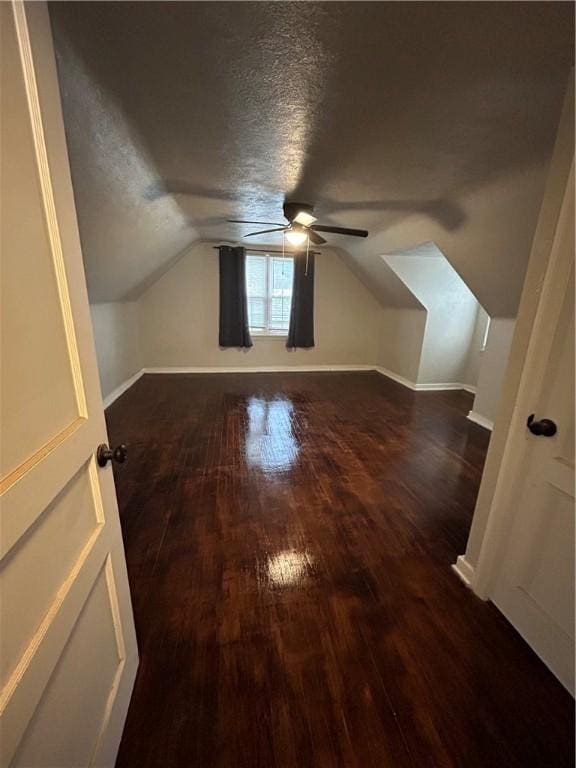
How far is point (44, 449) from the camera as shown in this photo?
0.60 meters

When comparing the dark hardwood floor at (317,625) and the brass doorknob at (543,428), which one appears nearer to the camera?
the dark hardwood floor at (317,625)

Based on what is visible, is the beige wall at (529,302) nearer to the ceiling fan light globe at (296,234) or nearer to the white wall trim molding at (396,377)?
the ceiling fan light globe at (296,234)

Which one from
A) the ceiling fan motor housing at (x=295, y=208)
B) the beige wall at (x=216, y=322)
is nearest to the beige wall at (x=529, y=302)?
the ceiling fan motor housing at (x=295, y=208)

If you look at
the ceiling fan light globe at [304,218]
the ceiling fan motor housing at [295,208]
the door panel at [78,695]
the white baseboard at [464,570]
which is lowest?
the white baseboard at [464,570]

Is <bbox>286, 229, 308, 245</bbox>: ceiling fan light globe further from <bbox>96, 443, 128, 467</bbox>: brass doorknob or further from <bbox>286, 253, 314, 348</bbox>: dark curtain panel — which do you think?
<bbox>96, 443, 128, 467</bbox>: brass doorknob

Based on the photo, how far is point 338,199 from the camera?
281 cm

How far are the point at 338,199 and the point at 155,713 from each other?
11.2ft

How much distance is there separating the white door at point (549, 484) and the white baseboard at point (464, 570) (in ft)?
0.65

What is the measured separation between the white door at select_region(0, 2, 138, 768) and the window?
4909mm

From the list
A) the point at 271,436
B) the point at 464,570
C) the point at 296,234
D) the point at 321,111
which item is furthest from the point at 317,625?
the point at 296,234

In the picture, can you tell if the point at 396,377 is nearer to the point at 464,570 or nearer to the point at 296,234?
the point at 296,234

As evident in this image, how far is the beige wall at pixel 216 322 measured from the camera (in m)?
5.18

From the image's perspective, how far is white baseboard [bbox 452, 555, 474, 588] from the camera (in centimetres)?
152

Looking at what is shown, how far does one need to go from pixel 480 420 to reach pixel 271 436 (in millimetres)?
2520
